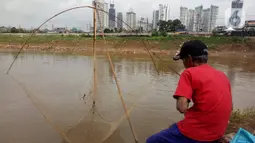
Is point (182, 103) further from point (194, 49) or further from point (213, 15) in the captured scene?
point (213, 15)

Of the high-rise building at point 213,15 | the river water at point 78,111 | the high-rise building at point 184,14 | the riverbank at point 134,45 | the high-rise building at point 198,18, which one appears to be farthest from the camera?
the high-rise building at point 184,14

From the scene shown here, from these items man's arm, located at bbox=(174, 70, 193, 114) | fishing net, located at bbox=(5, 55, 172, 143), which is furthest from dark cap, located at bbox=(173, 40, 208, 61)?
fishing net, located at bbox=(5, 55, 172, 143)

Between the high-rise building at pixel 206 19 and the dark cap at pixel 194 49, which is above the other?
the high-rise building at pixel 206 19

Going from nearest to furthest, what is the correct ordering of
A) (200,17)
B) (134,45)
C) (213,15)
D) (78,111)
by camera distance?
(78,111)
(134,45)
(200,17)
(213,15)

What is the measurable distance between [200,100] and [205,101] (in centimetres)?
4

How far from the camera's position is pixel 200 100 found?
1710mm

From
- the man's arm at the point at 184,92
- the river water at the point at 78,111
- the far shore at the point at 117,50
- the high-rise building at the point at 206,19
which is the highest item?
the high-rise building at the point at 206,19

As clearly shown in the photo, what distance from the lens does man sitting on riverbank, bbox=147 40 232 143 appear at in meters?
1.68

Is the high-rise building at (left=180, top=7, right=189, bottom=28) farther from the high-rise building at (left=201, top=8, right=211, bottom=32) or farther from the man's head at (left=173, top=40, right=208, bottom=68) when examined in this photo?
the man's head at (left=173, top=40, right=208, bottom=68)

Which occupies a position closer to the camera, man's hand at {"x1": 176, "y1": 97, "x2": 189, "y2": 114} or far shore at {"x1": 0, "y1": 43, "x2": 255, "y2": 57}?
man's hand at {"x1": 176, "y1": 97, "x2": 189, "y2": 114}

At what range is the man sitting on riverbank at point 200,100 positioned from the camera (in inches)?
66.0

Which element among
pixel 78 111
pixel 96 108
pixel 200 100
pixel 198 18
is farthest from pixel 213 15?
pixel 200 100

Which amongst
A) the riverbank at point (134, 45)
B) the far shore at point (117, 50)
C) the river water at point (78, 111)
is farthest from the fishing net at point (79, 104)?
the riverbank at point (134, 45)

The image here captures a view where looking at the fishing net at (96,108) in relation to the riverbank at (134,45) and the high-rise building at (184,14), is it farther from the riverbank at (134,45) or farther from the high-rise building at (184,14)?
the high-rise building at (184,14)
